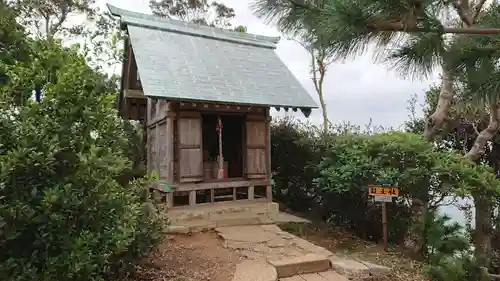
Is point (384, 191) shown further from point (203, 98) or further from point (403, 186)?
point (203, 98)

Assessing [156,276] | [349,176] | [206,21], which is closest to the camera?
[156,276]

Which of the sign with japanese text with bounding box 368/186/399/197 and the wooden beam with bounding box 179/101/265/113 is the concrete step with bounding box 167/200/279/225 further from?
the sign with japanese text with bounding box 368/186/399/197

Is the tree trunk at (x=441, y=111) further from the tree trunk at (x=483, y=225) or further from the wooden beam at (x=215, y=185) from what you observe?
the wooden beam at (x=215, y=185)

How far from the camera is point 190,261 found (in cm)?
471

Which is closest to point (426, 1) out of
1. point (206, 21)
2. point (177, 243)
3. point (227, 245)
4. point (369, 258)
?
point (369, 258)

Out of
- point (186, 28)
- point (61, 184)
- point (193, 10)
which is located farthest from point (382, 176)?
point (193, 10)

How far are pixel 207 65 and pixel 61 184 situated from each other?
16.4 feet

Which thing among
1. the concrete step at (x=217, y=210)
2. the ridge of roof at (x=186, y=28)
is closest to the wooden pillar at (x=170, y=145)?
the concrete step at (x=217, y=210)

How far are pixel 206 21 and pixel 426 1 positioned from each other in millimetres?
14440

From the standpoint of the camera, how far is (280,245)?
5.45 m

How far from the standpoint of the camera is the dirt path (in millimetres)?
4141

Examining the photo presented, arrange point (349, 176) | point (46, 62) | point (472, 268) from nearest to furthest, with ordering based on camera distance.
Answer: point (46, 62)
point (472, 268)
point (349, 176)

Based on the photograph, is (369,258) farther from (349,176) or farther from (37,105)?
(37,105)

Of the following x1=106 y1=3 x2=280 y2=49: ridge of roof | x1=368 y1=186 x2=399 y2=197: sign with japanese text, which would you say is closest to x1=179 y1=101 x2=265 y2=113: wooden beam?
x1=106 y1=3 x2=280 y2=49: ridge of roof
